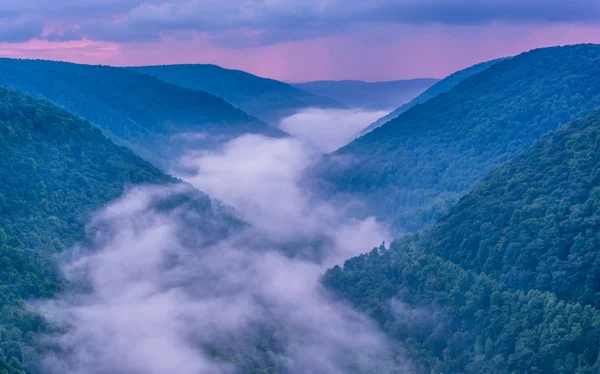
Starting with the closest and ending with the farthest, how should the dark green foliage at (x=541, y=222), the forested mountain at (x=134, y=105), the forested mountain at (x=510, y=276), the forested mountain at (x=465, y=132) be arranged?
the forested mountain at (x=510, y=276)
the dark green foliage at (x=541, y=222)
the forested mountain at (x=465, y=132)
the forested mountain at (x=134, y=105)

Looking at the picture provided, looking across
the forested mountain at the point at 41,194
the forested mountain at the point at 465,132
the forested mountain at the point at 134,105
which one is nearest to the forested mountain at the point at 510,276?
the forested mountain at the point at 465,132

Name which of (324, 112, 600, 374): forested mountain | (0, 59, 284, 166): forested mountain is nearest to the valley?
(324, 112, 600, 374): forested mountain

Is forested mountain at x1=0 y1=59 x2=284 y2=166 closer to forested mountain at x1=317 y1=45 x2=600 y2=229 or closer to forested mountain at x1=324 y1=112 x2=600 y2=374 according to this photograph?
forested mountain at x1=317 y1=45 x2=600 y2=229

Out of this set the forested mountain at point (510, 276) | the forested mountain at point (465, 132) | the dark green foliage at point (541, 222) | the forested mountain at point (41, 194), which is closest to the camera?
the forested mountain at point (510, 276)

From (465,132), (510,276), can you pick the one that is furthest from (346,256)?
(510,276)

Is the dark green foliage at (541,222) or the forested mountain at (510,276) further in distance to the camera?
the dark green foliage at (541,222)

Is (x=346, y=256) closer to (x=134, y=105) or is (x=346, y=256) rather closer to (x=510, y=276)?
(x=510, y=276)

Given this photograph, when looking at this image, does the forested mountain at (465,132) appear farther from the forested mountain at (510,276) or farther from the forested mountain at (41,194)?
the forested mountain at (41,194)
